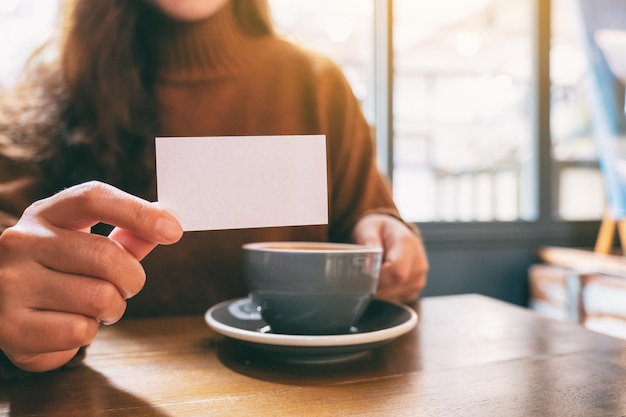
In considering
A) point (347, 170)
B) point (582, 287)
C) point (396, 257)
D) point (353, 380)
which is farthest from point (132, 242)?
point (582, 287)

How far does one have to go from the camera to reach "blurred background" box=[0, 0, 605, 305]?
1376 millimetres

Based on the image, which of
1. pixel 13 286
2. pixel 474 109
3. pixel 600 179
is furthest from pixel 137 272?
pixel 600 179

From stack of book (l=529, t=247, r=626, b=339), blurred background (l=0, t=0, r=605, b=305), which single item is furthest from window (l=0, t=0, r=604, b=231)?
stack of book (l=529, t=247, r=626, b=339)

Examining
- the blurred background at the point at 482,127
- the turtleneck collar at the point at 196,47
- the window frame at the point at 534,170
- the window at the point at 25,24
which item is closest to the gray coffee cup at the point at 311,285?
the turtleneck collar at the point at 196,47

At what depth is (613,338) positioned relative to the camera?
434 mm

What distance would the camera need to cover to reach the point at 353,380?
0.33 m

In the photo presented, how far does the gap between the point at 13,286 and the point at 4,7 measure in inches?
18.6

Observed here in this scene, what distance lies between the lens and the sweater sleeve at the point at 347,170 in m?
0.66

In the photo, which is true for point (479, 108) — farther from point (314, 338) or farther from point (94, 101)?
point (314, 338)

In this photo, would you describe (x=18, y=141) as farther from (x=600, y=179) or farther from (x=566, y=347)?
(x=600, y=179)

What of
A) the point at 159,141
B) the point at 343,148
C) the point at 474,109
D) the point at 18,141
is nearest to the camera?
the point at 159,141

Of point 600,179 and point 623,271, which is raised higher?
point 600,179

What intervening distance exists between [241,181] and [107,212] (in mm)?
81

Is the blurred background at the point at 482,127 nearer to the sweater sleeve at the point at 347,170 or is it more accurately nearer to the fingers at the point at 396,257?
the sweater sleeve at the point at 347,170
